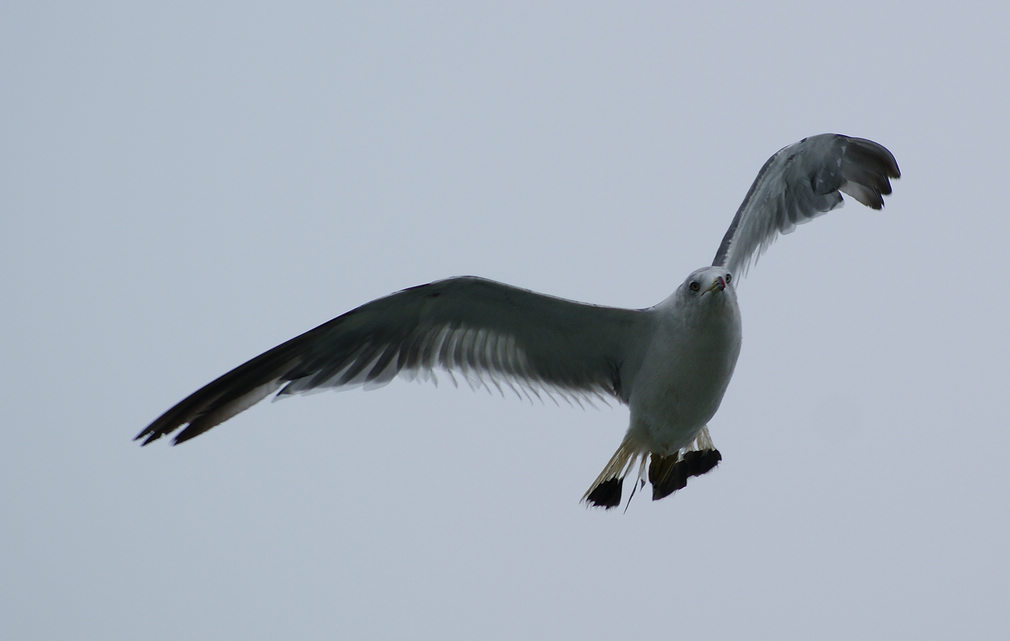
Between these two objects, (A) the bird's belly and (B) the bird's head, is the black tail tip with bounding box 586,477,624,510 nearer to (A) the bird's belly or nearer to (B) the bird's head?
(A) the bird's belly

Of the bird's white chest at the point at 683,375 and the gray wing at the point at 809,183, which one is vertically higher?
the gray wing at the point at 809,183

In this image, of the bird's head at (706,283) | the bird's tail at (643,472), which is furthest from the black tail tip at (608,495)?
the bird's head at (706,283)

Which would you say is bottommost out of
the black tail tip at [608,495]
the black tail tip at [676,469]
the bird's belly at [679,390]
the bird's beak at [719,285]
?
the black tail tip at [608,495]

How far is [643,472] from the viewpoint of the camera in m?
5.59

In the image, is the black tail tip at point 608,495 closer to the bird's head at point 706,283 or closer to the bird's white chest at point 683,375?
the bird's white chest at point 683,375

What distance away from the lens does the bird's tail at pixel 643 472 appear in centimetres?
555

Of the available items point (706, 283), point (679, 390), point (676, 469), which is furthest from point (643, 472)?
point (706, 283)

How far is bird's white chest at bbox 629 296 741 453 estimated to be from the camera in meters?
4.76

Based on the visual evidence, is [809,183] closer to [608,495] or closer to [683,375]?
[683,375]

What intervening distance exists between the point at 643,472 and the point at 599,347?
2.49 ft

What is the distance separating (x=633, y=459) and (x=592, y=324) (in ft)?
2.75

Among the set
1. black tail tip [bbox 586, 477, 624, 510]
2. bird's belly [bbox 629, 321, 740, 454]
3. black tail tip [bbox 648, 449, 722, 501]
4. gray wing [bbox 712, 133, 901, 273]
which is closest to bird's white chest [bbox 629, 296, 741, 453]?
bird's belly [bbox 629, 321, 740, 454]

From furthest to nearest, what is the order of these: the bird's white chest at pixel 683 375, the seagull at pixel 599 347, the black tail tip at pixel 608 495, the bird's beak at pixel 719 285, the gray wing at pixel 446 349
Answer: the black tail tip at pixel 608 495 < the gray wing at pixel 446 349 < the seagull at pixel 599 347 < the bird's white chest at pixel 683 375 < the bird's beak at pixel 719 285

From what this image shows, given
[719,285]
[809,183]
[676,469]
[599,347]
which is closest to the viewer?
[719,285]
